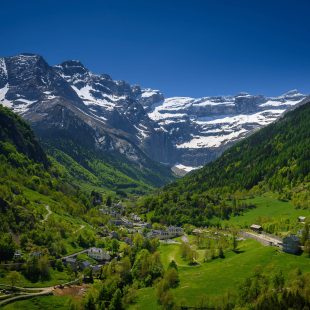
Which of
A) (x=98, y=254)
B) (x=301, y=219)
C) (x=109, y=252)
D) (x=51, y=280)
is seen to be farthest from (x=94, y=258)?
(x=301, y=219)

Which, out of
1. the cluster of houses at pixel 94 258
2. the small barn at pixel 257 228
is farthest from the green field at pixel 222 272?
the small barn at pixel 257 228

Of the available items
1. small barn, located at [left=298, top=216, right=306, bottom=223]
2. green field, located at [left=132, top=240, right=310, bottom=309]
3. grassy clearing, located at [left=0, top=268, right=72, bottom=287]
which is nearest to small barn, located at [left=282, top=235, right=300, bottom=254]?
green field, located at [left=132, top=240, right=310, bottom=309]

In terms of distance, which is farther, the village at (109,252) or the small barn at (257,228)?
the small barn at (257,228)

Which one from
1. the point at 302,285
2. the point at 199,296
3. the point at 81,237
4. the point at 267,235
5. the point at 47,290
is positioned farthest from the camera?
the point at 81,237

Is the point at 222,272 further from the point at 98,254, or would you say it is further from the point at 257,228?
the point at 257,228

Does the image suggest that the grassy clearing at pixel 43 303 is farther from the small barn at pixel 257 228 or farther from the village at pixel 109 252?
the small barn at pixel 257 228

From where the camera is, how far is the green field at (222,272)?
365ft

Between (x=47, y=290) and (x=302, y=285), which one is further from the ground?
(x=302, y=285)

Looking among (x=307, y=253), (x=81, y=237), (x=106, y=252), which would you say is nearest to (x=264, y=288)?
(x=307, y=253)

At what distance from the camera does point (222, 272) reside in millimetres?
124938

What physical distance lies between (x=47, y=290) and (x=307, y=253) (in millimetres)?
77417

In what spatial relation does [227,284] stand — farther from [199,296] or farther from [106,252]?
[106,252]

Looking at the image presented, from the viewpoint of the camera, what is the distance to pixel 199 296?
109 m

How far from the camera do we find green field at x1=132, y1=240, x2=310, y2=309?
111125 millimetres
